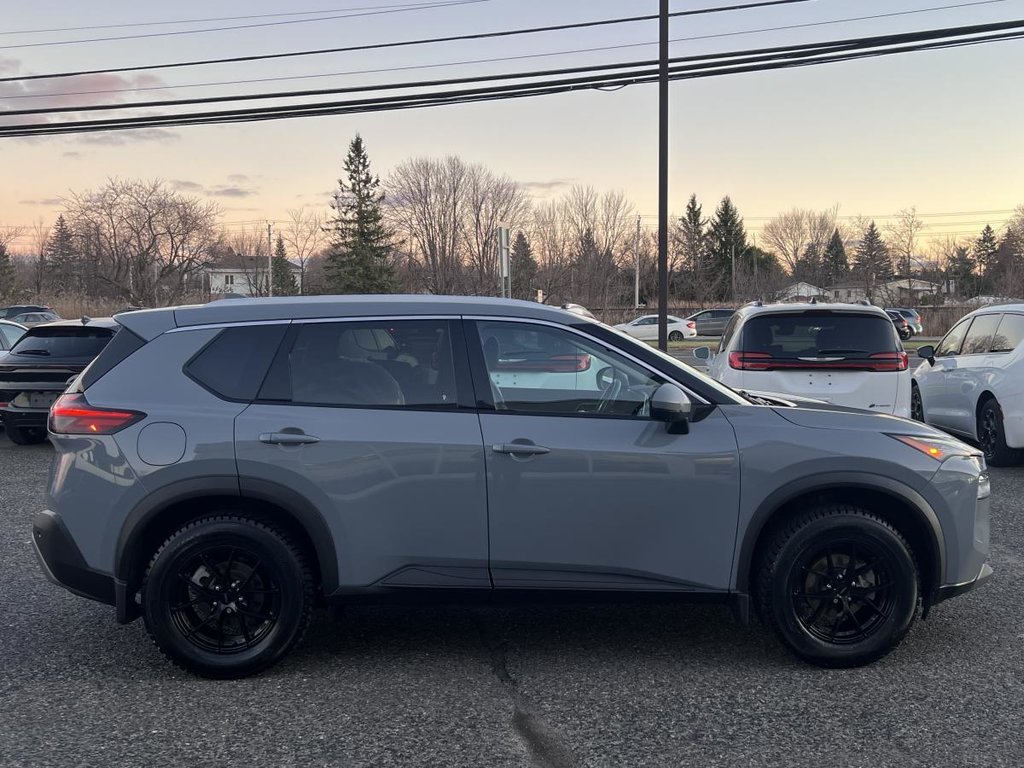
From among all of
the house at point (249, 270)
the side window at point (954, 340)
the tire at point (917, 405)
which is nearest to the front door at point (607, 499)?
the side window at point (954, 340)

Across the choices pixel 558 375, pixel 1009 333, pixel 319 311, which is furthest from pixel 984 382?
pixel 319 311

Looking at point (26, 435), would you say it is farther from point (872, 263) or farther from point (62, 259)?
point (872, 263)

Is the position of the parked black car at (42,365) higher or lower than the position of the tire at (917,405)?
higher

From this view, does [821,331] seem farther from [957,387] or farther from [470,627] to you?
[470,627]

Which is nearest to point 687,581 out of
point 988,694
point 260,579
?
point 988,694

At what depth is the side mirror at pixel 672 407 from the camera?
3.96m

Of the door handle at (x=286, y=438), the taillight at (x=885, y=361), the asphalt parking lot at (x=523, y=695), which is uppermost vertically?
the taillight at (x=885, y=361)

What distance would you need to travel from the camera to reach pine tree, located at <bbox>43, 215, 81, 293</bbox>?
60.4 meters

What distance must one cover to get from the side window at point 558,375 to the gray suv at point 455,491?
11 millimetres

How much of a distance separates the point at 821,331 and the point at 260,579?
5906mm

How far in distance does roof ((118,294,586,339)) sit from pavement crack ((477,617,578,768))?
5.48ft

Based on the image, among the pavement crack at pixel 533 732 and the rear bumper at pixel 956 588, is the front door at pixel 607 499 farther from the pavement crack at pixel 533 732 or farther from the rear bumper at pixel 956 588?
the rear bumper at pixel 956 588

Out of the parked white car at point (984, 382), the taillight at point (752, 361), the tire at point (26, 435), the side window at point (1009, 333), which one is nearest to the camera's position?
the taillight at point (752, 361)

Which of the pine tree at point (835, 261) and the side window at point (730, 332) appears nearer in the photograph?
the side window at point (730, 332)
